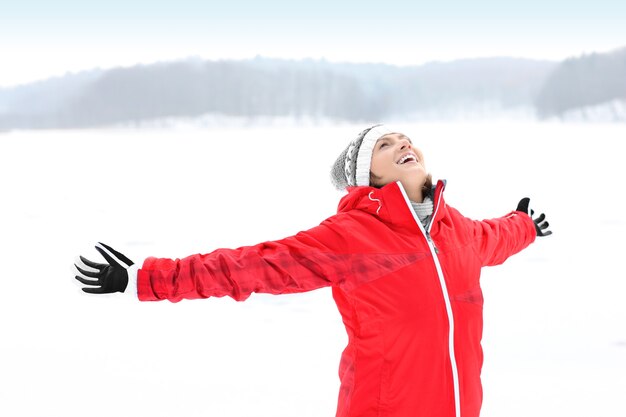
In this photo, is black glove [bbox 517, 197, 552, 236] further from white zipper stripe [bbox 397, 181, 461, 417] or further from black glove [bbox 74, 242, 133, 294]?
black glove [bbox 74, 242, 133, 294]

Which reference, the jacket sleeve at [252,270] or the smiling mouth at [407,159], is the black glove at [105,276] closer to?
the jacket sleeve at [252,270]

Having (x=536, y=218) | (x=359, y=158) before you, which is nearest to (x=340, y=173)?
(x=359, y=158)

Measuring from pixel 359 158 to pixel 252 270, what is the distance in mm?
351

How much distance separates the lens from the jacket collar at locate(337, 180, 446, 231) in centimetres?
131

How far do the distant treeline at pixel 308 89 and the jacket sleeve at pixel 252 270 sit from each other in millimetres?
4808

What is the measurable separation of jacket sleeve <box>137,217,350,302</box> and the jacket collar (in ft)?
0.27

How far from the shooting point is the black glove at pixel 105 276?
1.21m

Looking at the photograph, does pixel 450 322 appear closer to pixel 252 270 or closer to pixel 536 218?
pixel 252 270

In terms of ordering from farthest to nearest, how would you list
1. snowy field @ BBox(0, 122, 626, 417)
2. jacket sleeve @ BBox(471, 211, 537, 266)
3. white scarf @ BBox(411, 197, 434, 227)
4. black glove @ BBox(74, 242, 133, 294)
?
1. snowy field @ BBox(0, 122, 626, 417)
2. jacket sleeve @ BBox(471, 211, 537, 266)
3. white scarf @ BBox(411, 197, 434, 227)
4. black glove @ BBox(74, 242, 133, 294)

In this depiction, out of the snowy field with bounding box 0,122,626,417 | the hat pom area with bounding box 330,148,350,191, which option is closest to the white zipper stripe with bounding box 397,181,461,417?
the hat pom area with bounding box 330,148,350,191

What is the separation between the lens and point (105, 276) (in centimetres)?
121
